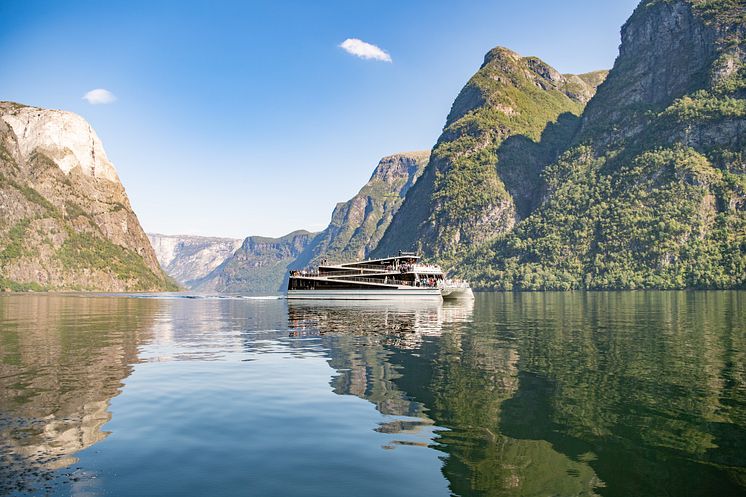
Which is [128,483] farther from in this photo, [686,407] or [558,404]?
[686,407]

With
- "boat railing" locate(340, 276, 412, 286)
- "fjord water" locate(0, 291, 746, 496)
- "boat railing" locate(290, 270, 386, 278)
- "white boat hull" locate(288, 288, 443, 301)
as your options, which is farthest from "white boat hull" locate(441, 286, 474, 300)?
"fjord water" locate(0, 291, 746, 496)

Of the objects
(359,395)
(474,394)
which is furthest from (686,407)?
(359,395)

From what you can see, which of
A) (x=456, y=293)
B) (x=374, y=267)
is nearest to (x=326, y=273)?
(x=374, y=267)

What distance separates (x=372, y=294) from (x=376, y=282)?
6.53m

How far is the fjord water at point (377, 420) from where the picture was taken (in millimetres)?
13977

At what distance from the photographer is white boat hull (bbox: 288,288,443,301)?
130 m

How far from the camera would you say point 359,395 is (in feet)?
80.6

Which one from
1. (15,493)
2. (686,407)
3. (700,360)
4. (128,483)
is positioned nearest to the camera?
(15,493)

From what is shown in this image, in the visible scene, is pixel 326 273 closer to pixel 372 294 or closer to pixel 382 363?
pixel 372 294

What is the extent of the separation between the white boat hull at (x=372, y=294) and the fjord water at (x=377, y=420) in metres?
90.0

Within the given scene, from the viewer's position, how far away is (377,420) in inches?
799

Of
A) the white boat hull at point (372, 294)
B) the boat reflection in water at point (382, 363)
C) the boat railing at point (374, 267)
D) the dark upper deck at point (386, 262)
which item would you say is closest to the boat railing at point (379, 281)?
the boat railing at point (374, 267)

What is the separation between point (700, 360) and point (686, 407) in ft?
44.3

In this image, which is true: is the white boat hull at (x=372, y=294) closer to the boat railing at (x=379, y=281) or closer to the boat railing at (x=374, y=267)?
the boat railing at (x=379, y=281)
